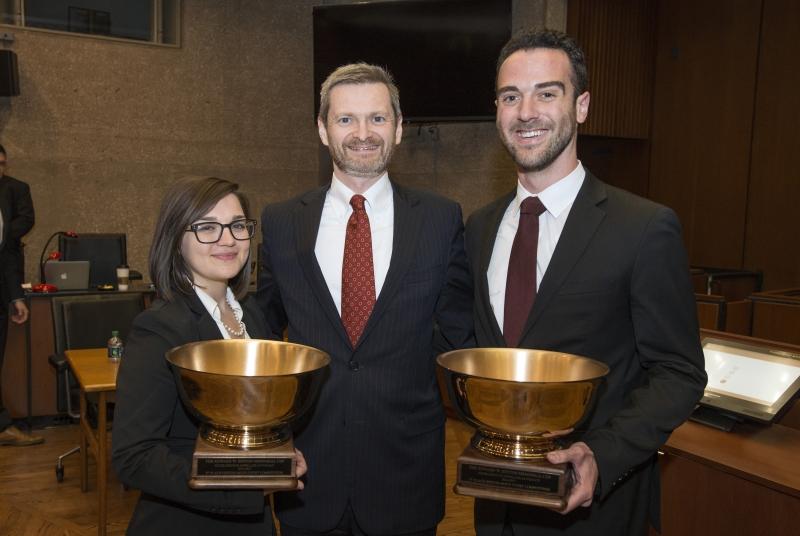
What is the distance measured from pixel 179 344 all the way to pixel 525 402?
0.66 m

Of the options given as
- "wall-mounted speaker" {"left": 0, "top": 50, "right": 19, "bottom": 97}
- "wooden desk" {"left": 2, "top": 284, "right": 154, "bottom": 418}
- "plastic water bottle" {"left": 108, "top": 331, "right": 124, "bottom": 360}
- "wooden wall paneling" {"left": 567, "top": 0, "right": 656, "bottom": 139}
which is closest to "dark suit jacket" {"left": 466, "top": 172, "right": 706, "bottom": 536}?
"plastic water bottle" {"left": 108, "top": 331, "right": 124, "bottom": 360}

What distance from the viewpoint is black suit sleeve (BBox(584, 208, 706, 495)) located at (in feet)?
4.11

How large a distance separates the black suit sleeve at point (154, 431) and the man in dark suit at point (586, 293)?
20.0 inches

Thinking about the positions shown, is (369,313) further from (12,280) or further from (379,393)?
(12,280)

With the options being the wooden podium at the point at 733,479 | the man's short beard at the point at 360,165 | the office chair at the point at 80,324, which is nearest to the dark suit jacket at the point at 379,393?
the man's short beard at the point at 360,165

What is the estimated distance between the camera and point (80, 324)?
147 inches

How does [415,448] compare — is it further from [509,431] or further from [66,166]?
[66,166]

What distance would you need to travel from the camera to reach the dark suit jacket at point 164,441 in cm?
129

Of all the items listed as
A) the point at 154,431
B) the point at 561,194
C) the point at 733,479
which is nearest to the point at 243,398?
the point at 154,431

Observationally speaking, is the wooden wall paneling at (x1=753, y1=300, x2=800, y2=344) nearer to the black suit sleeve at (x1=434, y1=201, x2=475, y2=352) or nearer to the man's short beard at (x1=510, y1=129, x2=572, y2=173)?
the black suit sleeve at (x1=434, y1=201, x2=475, y2=352)

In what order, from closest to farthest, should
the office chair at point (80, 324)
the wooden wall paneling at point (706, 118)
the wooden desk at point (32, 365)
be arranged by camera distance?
the office chair at point (80, 324) → the wooden desk at point (32, 365) → the wooden wall paneling at point (706, 118)

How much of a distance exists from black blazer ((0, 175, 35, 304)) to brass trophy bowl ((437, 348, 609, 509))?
3.69m

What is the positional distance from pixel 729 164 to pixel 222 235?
5.64m

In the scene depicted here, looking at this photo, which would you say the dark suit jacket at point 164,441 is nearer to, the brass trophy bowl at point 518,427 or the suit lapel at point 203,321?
the suit lapel at point 203,321
